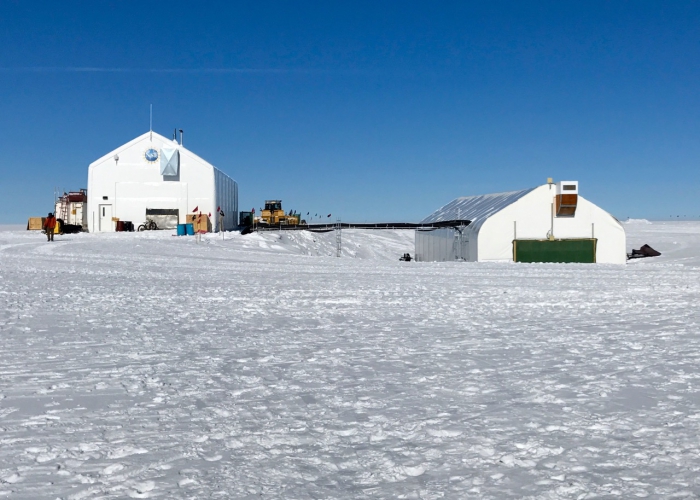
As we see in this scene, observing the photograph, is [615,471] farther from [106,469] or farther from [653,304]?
[653,304]

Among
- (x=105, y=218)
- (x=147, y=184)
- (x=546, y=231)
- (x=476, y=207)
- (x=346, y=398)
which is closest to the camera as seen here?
(x=346, y=398)

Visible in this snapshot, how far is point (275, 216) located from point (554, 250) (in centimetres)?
2570

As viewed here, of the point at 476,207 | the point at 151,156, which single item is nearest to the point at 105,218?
the point at 151,156

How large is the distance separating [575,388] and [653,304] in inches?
263

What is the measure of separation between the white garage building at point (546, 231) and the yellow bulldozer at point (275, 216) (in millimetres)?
21771

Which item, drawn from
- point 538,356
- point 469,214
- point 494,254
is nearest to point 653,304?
point 538,356

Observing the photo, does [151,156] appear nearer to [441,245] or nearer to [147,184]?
[147,184]

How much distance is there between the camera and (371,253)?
52.1 m

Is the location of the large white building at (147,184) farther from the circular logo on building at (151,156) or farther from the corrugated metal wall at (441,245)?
the corrugated metal wall at (441,245)

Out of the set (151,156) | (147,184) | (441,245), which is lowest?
(441,245)

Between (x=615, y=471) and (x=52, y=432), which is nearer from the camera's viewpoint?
(x=615, y=471)

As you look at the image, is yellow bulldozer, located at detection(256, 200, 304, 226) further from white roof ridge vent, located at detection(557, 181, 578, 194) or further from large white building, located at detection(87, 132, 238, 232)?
white roof ridge vent, located at detection(557, 181, 578, 194)

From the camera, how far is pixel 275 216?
51688 mm

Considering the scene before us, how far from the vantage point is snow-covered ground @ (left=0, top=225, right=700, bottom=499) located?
352cm
